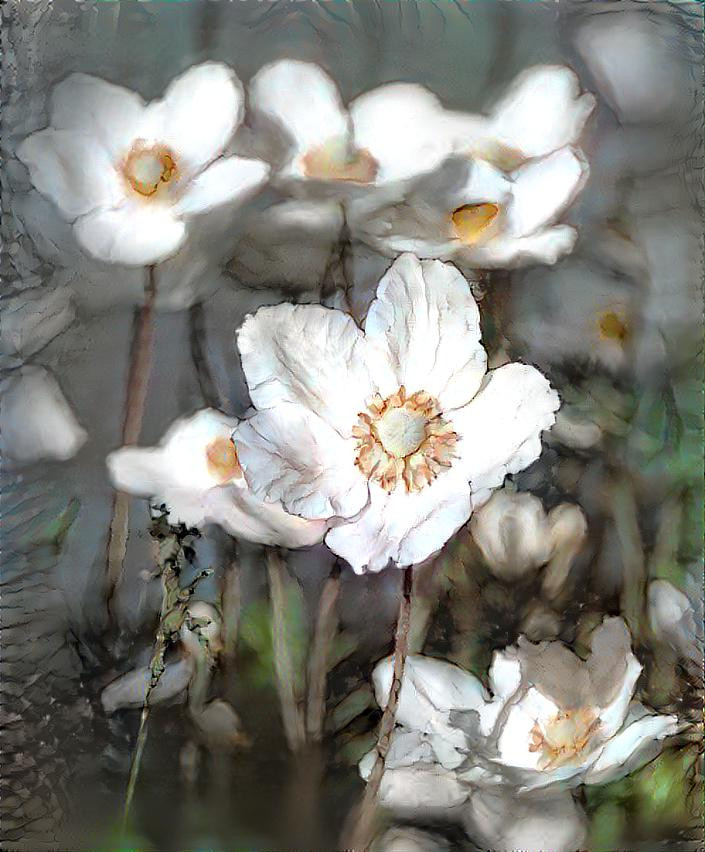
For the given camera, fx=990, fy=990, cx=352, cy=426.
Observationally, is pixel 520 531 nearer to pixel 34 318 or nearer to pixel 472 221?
pixel 472 221

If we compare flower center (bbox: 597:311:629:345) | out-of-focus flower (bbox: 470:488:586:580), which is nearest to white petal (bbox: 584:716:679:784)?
out-of-focus flower (bbox: 470:488:586:580)

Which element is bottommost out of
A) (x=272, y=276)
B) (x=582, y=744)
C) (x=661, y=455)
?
(x=582, y=744)

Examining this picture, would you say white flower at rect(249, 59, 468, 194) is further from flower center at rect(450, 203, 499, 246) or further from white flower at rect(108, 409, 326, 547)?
white flower at rect(108, 409, 326, 547)

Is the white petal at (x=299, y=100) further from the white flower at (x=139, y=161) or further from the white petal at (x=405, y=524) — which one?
the white petal at (x=405, y=524)

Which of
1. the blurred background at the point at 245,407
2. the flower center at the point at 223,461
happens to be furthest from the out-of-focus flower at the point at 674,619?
the flower center at the point at 223,461

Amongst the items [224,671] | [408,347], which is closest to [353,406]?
[408,347]

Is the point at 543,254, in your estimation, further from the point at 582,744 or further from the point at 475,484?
the point at 582,744
